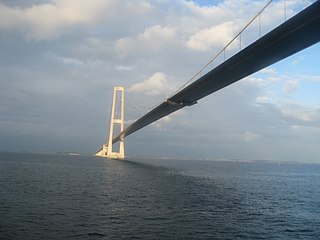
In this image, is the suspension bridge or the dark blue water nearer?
the dark blue water

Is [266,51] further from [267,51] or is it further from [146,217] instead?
[146,217]

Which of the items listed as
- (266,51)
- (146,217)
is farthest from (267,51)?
(146,217)

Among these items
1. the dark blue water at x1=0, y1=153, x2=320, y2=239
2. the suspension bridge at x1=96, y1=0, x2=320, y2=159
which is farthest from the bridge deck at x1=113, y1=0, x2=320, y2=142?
the dark blue water at x1=0, y1=153, x2=320, y2=239

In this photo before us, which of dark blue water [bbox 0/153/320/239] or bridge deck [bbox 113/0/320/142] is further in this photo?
bridge deck [bbox 113/0/320/142]

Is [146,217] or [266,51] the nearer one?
[146,217]

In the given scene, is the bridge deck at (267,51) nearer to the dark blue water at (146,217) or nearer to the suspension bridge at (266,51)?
the suspension bridge at (266,51)

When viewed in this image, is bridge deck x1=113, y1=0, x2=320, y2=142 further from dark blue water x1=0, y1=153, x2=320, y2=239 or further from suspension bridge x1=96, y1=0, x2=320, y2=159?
dark blue water x1=0, y1=153, x2=320, y2=239

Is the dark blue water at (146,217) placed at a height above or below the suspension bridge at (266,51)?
below

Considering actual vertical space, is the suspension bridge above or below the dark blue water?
above

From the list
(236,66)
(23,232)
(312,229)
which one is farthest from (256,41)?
(23,232)

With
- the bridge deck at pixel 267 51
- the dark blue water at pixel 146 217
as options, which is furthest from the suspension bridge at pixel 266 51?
the dark blue water at pixel 146 217

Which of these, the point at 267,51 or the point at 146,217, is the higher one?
the point at 267,51

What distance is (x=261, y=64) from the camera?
29.5 metres

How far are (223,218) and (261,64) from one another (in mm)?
15184
